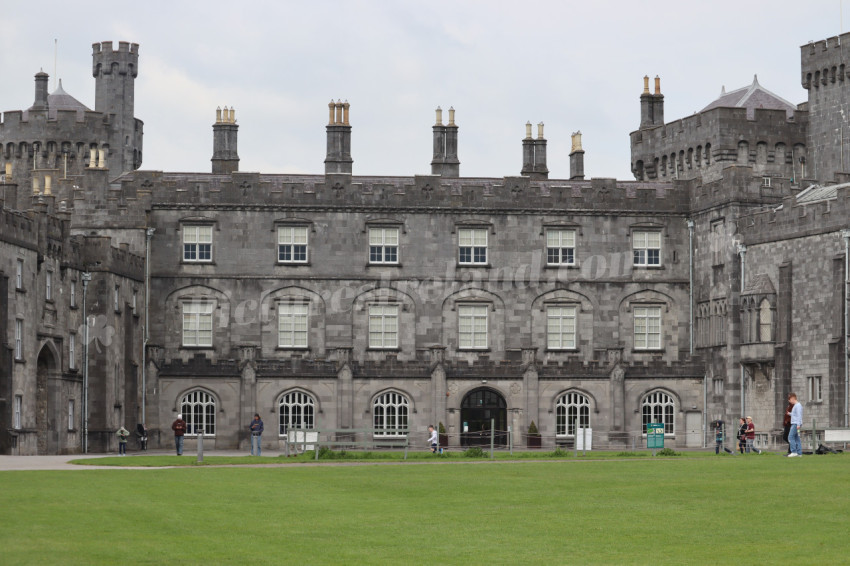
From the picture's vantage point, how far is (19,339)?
51219 millimetres

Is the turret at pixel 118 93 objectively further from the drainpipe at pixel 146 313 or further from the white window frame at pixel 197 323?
the white window frame at pixel 197 323

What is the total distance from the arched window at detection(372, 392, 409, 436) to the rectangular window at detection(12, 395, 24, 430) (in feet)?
53.5

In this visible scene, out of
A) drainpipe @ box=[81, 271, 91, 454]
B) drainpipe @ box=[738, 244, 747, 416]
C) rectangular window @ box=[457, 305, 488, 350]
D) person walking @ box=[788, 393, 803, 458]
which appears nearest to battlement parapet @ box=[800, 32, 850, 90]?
drainpipe @ box=[738, 244, 747, 416]

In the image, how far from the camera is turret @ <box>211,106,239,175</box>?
68.8 meters

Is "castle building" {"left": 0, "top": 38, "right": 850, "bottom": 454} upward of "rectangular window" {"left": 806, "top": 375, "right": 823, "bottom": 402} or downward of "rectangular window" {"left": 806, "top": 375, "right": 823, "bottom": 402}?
upward

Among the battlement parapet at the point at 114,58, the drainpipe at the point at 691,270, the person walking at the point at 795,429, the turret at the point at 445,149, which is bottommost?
the person walking at the point at 795,429

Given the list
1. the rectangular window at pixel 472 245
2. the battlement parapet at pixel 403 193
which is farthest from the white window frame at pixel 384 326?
the battlement parapet at pixel 403 193

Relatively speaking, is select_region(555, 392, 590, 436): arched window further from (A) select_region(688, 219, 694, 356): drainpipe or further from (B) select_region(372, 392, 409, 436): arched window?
(B) select_region(372, 392, 409, 436): arched window

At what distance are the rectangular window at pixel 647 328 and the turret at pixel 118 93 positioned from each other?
32.4 meters

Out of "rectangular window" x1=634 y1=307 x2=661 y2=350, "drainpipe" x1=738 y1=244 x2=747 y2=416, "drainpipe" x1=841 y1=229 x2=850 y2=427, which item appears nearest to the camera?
"drainpipe" x1=841 y1=229 x2=850 y2=427

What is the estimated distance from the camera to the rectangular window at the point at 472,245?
6525 cm

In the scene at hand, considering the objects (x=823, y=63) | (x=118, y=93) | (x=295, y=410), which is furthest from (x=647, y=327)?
(x=118, y=93)

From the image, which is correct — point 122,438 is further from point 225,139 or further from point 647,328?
point 647,328

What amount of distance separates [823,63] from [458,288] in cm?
1803
